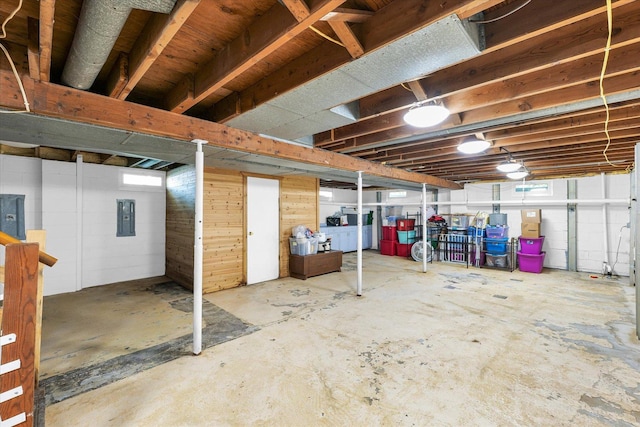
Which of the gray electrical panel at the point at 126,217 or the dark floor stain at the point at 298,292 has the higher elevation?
the gray electrical panel at the point at 126,217

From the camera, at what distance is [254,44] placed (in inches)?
61.4

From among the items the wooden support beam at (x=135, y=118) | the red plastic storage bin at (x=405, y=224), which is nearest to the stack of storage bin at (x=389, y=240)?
the red plastic storage bin at (x=405, y=224)

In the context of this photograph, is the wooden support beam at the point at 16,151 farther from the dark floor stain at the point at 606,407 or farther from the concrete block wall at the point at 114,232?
the dark floor stain at the point at 606,407

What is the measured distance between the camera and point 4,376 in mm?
1040

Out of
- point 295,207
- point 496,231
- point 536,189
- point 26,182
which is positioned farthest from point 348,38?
point 536,189

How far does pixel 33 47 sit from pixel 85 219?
4481 mm

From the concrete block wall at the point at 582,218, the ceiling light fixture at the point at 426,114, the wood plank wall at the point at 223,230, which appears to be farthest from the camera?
the concrete block wall at the point at 582,218

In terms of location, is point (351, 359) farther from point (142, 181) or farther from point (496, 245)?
point (496, 245)

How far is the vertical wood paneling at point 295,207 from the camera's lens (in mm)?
5906

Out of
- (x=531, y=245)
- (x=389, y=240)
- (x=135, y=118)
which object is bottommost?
(x=389, y=240)

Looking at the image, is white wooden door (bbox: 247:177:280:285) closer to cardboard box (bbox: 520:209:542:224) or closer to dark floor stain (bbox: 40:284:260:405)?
dark floor stain (bbox: 40:284:260:405)

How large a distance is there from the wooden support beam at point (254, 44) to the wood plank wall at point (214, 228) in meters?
2.90

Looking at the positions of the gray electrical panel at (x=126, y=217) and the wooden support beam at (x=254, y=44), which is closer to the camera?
the wooden support beam at (x=254, y=44)

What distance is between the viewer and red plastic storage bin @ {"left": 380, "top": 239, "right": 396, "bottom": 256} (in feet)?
29.0
